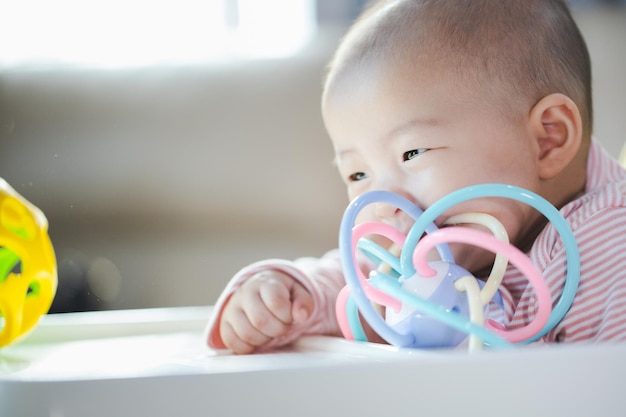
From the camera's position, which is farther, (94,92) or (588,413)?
(94,92)

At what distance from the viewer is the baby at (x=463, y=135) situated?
2.04ft

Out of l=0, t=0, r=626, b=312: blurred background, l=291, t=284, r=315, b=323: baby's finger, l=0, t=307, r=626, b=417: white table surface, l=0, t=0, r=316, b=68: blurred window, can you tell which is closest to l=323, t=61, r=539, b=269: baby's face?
l=291, t=284, r=315, b=323: baby's finger

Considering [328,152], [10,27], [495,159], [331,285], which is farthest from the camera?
[328,152]

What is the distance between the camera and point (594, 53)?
1704 millimetres

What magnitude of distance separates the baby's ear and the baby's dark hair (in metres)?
0.02

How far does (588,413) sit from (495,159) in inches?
11.9

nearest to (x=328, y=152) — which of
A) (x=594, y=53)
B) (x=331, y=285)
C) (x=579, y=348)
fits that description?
(x=594, y=53)

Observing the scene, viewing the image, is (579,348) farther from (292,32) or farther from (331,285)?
(292,32)

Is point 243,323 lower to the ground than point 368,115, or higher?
lower

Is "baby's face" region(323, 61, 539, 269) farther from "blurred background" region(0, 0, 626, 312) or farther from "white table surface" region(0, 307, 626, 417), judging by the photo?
"blurred background" region(0, 0, 626, 312)

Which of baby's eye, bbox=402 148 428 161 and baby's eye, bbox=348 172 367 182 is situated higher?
baby's eye, bbox=402 148 428 161

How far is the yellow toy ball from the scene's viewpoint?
1.96ft

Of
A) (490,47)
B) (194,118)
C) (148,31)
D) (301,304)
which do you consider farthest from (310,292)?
(148,31)

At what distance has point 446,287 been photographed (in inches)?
18.9
